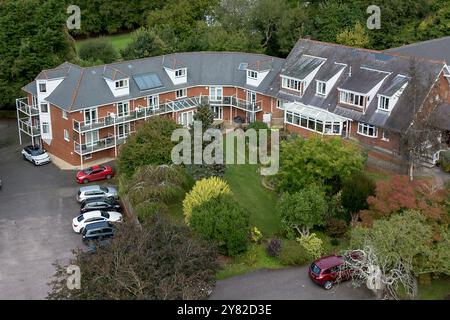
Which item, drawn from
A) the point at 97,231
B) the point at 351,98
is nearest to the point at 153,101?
the point at 351,98

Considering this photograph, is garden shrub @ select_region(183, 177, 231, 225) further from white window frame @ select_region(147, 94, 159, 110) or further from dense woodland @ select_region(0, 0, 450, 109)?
dense woodland @ select_region(0, 0, 450, 109)

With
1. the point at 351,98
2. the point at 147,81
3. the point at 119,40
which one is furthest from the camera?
the point at 119,40

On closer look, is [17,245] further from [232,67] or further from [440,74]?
[440,74]

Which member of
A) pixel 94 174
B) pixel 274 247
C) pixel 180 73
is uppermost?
pixel 180 73

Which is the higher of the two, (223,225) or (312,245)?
(223,225)

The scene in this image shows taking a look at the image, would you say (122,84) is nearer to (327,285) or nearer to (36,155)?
(36,155)

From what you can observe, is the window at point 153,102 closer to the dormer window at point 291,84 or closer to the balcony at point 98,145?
the balcony at point 98,145

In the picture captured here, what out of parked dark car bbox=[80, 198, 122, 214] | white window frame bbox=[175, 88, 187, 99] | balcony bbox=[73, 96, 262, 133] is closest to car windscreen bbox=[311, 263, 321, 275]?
parked dark car bbox=[80, 198, 122, 214]
